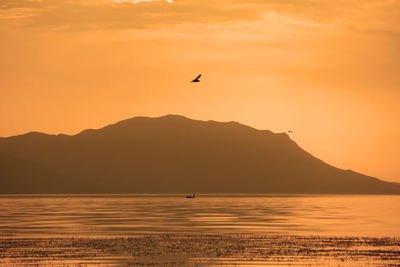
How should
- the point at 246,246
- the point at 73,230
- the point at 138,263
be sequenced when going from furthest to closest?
the point at 73,230 → the point at 246,246 → the point at 138,263

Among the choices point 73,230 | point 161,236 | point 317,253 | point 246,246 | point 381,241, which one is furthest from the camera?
point 73,230

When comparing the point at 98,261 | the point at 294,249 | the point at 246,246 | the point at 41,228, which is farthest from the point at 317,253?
the point at 41,228

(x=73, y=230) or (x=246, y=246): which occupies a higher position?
(x=246, y=246)

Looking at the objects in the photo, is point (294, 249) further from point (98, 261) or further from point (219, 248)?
point (98, 261)

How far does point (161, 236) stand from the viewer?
78.6 m

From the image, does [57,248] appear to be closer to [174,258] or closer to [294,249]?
[174,258]

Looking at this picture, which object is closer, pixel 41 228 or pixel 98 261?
pixel 98 261

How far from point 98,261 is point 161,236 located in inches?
900

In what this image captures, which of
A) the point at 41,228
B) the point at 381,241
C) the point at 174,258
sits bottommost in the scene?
the point at 41,228

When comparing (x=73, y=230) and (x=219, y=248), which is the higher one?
Answer: (x=219, y=248)

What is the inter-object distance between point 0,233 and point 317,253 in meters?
38.9

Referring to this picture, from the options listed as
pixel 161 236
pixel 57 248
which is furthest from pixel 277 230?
pixel 57 248

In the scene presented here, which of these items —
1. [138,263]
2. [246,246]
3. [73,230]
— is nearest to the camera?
[138,263]

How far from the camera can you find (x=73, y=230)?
288 feet
